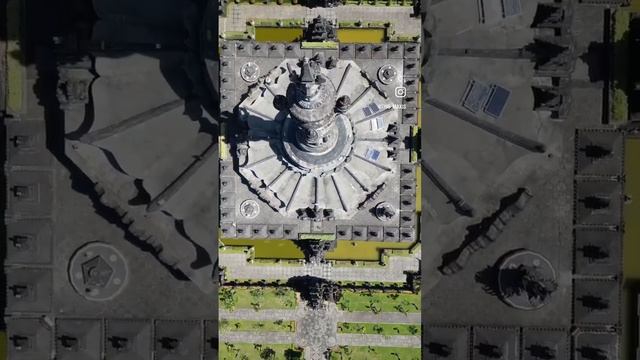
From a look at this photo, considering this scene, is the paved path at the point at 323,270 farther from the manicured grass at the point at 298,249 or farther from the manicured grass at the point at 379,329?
the manicured grass at the point at 379,329

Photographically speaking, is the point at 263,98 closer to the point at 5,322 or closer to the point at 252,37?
the point at 252,37

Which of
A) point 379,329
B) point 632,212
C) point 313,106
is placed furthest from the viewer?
point 632,212

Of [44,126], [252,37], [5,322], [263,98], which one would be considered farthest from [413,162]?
[5,322]

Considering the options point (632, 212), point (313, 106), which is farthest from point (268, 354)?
point (632, 212)

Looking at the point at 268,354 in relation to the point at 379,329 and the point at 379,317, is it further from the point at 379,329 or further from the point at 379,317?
the point at 379,317
